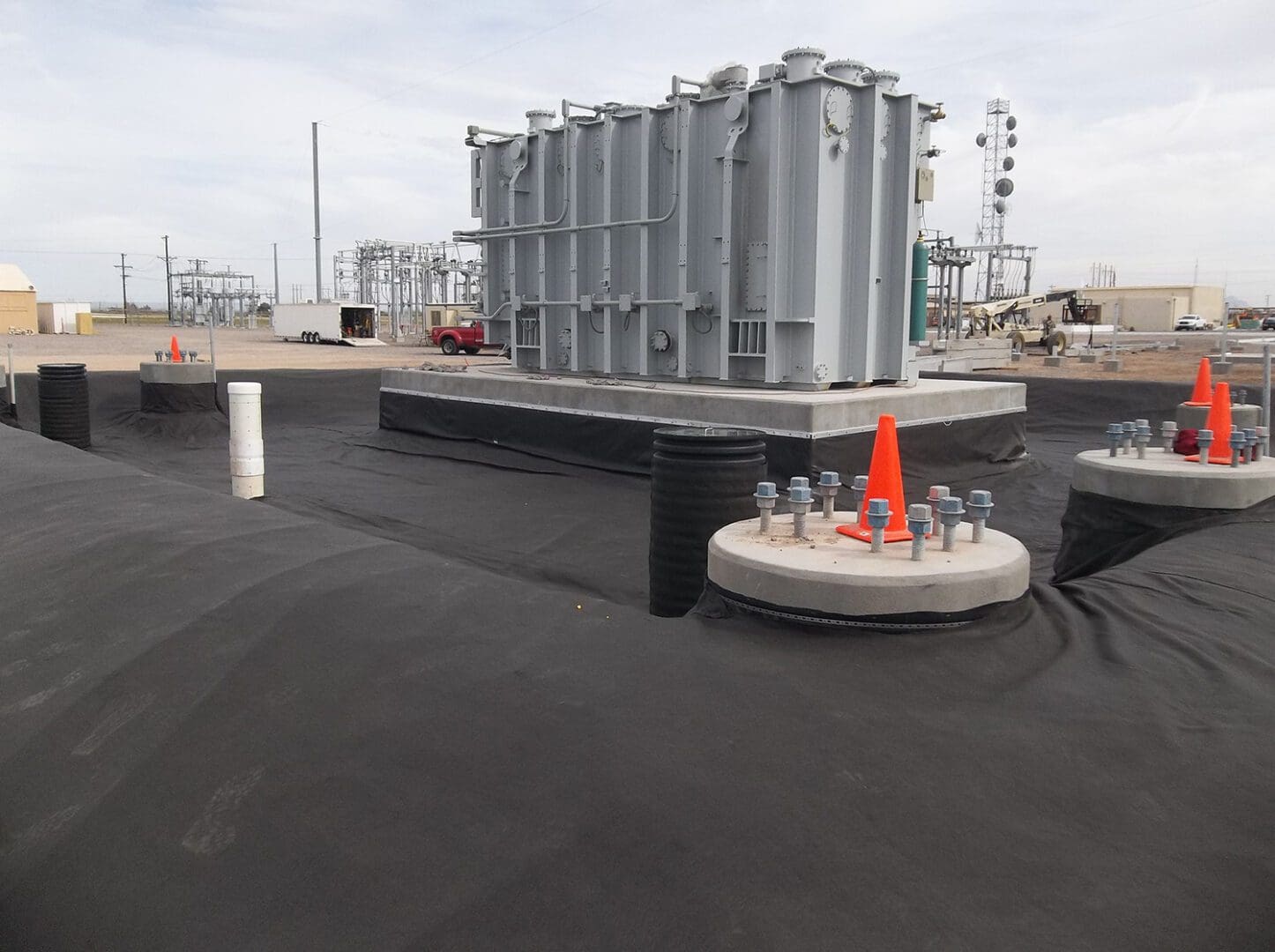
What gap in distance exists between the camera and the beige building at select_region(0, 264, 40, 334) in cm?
5397

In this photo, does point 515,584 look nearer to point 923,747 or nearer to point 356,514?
point 923,747

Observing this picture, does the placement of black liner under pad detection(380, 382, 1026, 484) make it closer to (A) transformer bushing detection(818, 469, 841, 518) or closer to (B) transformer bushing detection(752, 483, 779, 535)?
(A) transformer bushing detection(818, 469, 841, 518)

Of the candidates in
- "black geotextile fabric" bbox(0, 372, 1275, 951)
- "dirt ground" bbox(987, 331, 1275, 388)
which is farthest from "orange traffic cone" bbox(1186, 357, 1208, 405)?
"dirt ground" bbox(987, 331, 1275, 388)

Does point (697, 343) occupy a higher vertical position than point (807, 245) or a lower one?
lower

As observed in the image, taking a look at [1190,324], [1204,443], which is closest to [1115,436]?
[1204,443]

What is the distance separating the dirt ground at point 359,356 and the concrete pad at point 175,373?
7918mm

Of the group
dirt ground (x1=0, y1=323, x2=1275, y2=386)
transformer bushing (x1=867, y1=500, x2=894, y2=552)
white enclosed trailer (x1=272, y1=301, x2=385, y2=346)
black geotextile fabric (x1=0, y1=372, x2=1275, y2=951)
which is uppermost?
white enclosed trailer (x1=272, y1=301, x2=385, y2=346)

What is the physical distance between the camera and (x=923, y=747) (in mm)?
2773

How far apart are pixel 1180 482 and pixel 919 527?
2521mm

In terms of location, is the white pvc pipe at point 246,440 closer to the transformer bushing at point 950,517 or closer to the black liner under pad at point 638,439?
the black liner under pad at point 638,439

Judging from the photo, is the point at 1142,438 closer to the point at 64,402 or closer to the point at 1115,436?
the point at 1115,436

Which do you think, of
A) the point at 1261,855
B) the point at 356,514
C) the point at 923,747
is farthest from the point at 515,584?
the point at 356,514

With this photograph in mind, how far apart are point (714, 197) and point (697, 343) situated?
1.45 m

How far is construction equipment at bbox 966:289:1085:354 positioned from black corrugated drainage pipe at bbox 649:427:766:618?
109ft
